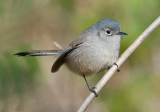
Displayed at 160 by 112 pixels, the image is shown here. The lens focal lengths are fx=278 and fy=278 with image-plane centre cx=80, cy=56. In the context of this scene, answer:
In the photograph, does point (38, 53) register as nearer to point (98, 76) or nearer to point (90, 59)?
point (90, 59)

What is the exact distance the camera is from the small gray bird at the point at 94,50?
3.58m

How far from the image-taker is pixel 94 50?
365 centimetres

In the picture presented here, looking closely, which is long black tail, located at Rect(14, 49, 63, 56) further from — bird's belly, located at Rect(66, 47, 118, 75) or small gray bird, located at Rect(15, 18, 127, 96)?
bird's belly, located at Rect(66, 47, 118, 75)

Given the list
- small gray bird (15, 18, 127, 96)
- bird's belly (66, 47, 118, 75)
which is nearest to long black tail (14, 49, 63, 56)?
small gray bird (15, 18, 127, 96)

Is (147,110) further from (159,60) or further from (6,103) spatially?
(6,103)

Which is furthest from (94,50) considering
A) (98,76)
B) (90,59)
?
(98,76)

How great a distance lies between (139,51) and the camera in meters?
3.81

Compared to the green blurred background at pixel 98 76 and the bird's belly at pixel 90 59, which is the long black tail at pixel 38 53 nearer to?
the green blurred background at pixel 98 76

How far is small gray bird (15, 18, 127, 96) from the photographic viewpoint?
3578 millimetres

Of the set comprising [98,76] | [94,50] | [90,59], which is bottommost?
[98,76]

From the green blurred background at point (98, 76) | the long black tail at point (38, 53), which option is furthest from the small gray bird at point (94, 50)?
the green blurred background at point (98, 76)

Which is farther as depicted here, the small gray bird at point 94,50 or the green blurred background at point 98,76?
the small gray bird at point 94,50

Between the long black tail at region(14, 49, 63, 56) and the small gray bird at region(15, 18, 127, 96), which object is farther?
the small gray bird at region(15, 18, 127, 96)

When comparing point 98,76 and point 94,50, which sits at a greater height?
point 94,50
